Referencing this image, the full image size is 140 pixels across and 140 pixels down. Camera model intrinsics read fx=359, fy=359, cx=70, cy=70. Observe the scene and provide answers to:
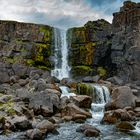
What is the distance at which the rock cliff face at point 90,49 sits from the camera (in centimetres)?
7256

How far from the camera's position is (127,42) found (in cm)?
6469

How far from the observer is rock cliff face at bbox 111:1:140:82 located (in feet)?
203

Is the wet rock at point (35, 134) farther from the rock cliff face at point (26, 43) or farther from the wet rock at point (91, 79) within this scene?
the rock cliff face at point (26, 43)

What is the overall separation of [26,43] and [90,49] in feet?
43.9

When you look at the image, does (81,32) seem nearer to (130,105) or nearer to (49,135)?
(130,105)

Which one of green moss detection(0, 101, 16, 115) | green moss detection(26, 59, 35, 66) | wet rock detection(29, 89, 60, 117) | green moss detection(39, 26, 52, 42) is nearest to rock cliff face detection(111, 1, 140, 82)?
green moss detection(39, 26, 52, 42)

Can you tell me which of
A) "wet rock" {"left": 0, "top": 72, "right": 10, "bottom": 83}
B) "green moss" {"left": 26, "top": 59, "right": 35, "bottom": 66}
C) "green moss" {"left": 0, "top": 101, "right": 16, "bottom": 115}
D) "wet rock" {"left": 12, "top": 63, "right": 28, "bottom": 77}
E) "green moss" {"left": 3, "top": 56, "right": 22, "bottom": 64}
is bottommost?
"green moss" {"left": 0, "top": 101, "right": 16, "bottom": 115}

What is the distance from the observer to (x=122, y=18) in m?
67.5

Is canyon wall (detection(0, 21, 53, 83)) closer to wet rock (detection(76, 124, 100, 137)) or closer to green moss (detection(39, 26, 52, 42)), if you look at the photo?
green moss (detection(39, 26, 52, 42))

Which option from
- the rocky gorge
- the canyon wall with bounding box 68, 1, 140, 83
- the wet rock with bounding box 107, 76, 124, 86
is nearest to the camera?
the rocky gorge

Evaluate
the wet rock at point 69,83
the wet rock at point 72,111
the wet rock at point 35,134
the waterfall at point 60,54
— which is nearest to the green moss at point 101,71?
the waterfall at point 60,54

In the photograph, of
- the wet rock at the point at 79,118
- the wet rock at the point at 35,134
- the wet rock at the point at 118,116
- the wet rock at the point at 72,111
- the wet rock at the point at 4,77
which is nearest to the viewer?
the wet rock at the point at 35,134

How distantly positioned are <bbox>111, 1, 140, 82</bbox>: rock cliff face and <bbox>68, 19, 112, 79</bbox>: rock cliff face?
4089mm

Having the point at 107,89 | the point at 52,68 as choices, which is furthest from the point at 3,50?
the point at 107,89
